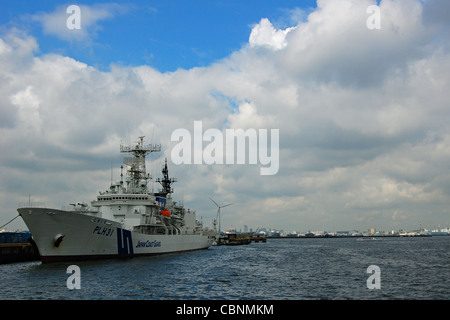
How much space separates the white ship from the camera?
3403 cm

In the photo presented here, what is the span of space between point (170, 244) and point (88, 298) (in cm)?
3050

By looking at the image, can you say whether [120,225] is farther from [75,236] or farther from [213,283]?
[213,283]

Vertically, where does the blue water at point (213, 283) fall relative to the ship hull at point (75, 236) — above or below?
below

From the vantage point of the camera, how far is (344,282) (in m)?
28.0

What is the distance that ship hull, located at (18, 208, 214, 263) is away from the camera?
33.4 m

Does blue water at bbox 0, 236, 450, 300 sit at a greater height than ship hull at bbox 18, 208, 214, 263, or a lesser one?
lesser

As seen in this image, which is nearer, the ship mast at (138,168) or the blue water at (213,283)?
the blue water at (213,283)

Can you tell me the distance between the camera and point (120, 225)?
131ft

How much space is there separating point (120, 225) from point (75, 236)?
566cm

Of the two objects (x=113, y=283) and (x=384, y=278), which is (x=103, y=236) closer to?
(x=113, y=283)

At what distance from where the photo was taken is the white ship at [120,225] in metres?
34.0

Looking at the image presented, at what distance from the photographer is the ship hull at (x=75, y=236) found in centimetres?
3344

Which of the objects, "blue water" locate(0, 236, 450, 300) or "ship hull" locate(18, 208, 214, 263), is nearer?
"blue water" locate(0, 236, 450, 300)
